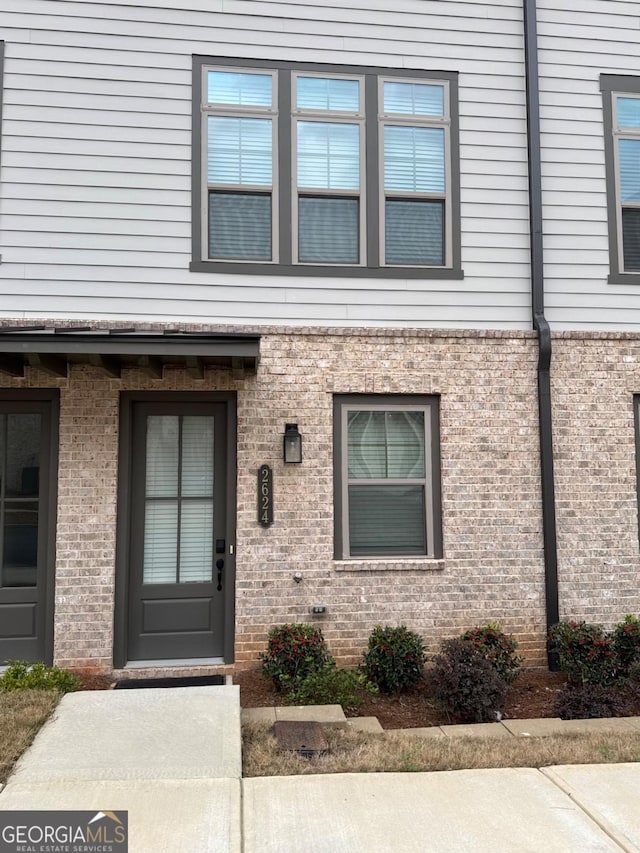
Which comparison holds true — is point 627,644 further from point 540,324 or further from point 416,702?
point 540,324

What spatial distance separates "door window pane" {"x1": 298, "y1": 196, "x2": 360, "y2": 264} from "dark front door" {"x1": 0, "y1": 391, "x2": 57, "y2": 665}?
266 centimetres

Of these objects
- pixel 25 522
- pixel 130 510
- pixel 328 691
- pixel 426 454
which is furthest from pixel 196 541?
pixel 426 454

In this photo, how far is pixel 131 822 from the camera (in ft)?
10.4

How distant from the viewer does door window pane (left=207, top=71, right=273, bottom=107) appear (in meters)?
6.21

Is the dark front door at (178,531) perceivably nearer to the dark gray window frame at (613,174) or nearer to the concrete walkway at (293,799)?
the concrete walkway at (293,799)

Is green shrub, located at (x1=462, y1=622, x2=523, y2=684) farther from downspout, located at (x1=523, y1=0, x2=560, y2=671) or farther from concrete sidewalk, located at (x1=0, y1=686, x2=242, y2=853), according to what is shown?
concrete sidewalk, located at (x1=0, y1=686, x2=242, y2=853)

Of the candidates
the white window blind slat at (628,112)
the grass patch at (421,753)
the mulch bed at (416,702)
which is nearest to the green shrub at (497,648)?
the mulch bed at (416,702)

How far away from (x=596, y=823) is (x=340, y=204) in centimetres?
520

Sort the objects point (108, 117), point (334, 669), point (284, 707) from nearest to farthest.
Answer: point (284, 707) < point (334, 669) < point (108, 117)

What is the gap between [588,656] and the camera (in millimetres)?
5449

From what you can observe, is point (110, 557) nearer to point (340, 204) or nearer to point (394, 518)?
point (394, 518)

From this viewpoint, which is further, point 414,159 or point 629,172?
point 629,172

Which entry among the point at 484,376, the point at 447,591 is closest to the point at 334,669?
the point at 447,591

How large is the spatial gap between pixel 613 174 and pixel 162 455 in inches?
202
